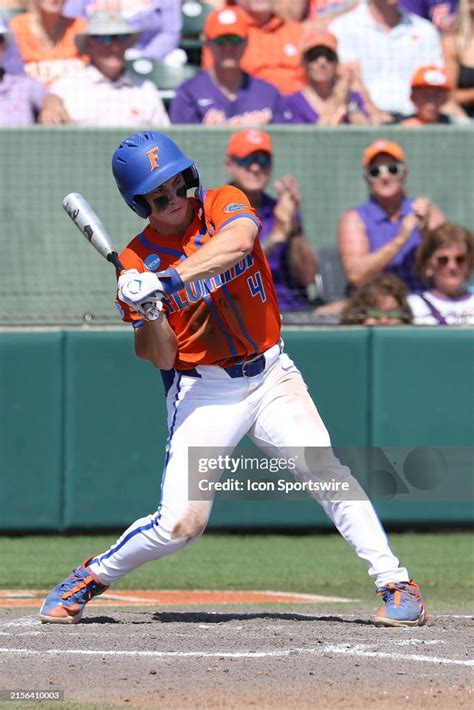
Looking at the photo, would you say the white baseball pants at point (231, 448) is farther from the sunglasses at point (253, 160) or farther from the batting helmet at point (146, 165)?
the sunglasses at point (253, 160)

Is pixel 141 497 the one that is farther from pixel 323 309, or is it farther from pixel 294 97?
pixel 294 97

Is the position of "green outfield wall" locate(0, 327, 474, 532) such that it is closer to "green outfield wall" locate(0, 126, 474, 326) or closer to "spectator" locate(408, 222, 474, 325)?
"spectator" locate(408, 222, 474, 325)

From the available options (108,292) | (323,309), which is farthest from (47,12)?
(323,309)

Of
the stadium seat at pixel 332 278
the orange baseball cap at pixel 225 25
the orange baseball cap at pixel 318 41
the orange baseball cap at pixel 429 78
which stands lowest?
the stadium seat at pixel 332 278

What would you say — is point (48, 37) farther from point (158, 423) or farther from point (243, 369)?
point (243, 369)

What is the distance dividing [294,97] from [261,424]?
4690mm

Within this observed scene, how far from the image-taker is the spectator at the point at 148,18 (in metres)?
9.09

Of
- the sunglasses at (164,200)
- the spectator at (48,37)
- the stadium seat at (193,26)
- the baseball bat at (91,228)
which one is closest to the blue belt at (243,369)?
the baseball bat at (91,228)

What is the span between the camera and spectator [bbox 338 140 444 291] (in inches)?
321

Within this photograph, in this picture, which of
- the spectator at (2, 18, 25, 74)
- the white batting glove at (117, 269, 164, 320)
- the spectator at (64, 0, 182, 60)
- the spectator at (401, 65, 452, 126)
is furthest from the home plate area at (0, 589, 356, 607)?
the spectator at (64, 0, 182, 60)

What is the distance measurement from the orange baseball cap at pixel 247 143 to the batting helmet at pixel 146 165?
3.47 metres

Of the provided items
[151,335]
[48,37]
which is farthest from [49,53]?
[151,335]

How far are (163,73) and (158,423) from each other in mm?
2767

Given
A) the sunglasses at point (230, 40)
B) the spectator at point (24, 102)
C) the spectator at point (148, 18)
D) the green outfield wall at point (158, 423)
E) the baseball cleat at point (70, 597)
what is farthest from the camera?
the spectator at point (148, 18)
